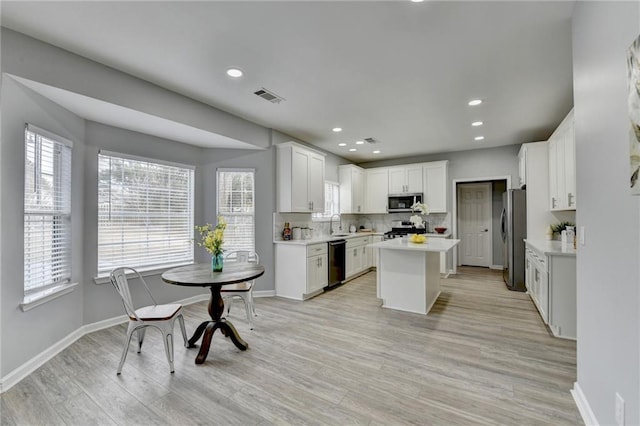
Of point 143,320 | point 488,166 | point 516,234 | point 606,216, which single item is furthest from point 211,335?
point 488,166

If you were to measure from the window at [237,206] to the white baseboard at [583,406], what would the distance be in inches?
158

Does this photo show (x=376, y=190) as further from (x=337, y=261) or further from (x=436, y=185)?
(x=337, y=261)

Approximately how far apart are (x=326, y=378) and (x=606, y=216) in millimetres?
2154

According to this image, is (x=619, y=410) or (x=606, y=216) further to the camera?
(x=606, y=216)

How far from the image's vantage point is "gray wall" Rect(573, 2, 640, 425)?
1240 mm

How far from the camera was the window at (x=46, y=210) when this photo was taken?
2506 millimetres

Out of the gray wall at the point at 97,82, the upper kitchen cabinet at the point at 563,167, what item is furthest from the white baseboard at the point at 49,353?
the upper kitchen cabinet at the point at 563,167

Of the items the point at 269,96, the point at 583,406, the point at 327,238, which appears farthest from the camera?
the point at 327,238

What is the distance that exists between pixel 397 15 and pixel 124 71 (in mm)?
2653

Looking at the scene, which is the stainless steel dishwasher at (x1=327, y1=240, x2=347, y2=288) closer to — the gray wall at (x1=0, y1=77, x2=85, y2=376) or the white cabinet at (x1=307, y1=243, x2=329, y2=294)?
the white cabinet at (x1=307, y1=243, x2=329, y2=294)

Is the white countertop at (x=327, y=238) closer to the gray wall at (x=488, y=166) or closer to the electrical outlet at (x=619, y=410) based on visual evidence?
the gray wall at (x=488, y=166)

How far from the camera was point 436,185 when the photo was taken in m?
6.30

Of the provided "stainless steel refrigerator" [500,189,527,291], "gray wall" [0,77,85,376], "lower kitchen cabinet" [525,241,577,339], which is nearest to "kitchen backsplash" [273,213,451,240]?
"stainless steel refrigerator" [500,189,527,291]

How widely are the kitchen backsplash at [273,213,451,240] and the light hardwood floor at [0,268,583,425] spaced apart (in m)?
1.86
